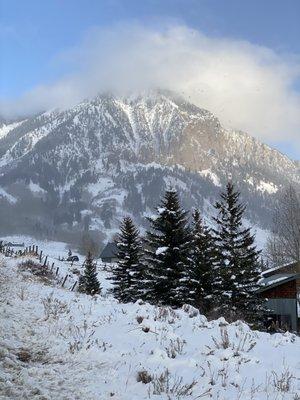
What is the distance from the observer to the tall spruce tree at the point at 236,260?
110 ft

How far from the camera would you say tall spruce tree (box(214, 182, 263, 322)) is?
110 feet

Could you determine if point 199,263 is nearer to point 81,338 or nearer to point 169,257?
point 169,257

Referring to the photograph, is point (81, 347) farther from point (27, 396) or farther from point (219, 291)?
point (219, 291)

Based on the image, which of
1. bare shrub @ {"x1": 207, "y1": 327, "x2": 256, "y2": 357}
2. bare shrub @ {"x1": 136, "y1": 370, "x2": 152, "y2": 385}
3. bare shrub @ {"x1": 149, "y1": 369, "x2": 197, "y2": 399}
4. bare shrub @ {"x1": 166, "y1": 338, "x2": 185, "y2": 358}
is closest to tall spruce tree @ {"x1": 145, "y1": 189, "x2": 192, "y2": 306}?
bare shrub @ {"x1": 207, "y1": 327, "x2": 256, "y2": 357}

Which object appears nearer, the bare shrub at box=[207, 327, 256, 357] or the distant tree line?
the bare shrub at box=[207, 327, 256, 357]

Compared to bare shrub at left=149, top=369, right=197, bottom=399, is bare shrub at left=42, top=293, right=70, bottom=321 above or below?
above

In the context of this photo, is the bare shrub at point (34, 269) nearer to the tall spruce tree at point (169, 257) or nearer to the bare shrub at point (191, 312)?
the tall spruce tree at point (169, 257)

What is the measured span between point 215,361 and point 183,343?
1.06 metres

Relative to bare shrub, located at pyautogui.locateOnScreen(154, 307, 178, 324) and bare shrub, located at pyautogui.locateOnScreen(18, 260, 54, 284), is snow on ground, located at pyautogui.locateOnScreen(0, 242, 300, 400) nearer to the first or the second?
bare shrub, located at pyautogui.locateOnScreen(154, 307, 178, 324)

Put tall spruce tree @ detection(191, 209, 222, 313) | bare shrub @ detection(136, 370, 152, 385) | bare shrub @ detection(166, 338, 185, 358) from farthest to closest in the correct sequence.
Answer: tall spruce tree @ detection(191, 209, 222, 313), bare shrub @ detection(166, 338, 185, 358), bare shrub @ detection(136, 370, 152, 385)

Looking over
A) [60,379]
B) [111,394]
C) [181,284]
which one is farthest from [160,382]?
[181,284]

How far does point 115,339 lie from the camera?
8961 millimetres

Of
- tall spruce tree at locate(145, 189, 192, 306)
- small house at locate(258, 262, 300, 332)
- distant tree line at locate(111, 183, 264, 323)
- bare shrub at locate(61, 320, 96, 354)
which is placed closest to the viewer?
bare shrub at locate(61, 320, 96, 354)

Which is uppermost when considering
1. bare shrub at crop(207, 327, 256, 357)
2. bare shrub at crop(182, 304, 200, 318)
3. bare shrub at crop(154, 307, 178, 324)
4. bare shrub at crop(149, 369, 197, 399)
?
bare shrub at crop(182, 304, 200, 318)
